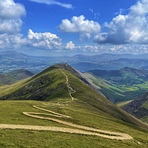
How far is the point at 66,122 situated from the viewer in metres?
76.4

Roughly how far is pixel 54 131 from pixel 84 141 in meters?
8.98

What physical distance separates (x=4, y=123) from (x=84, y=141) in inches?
817

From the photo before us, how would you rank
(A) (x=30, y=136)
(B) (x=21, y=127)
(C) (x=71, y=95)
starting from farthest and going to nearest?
(C) (x=71, y=95) → (B) (x=21, y=127) → (A) (x=30, y=136)

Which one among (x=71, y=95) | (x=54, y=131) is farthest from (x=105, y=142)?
(x=71, y=95)

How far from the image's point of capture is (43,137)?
51531 millimetres

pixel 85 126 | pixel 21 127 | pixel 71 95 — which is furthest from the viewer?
pixel 71 95

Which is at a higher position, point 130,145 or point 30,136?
point 30,136

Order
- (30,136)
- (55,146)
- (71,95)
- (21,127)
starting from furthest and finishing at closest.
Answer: (71,95), (21,127), (30,136), (55,146)

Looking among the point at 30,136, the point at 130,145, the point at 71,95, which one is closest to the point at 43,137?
the point at 30,136

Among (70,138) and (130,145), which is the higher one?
(70,138)

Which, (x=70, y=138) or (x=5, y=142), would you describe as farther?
(x=70, y=138)

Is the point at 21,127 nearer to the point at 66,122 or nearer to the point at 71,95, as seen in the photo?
the point at 66,122

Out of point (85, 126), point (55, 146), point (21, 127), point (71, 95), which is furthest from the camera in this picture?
point (71, 95)

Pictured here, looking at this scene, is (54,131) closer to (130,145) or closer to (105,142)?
(105,142)
